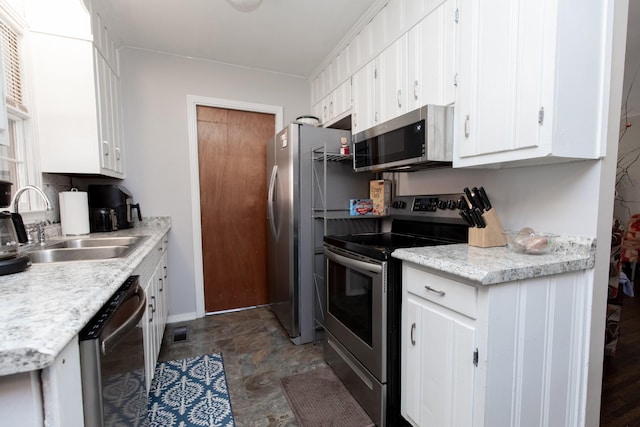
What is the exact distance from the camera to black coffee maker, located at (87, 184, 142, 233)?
7.20ft

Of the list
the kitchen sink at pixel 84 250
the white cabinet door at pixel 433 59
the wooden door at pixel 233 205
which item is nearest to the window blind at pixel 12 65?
the kitchen sink at pixel 84 250

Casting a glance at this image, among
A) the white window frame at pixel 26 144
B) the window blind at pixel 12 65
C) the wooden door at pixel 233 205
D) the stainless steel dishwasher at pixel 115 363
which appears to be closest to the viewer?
the stainless steel dishwasher at pixel 115 363

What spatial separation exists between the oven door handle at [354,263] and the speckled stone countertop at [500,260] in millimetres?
135

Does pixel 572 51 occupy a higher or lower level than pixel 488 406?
higher

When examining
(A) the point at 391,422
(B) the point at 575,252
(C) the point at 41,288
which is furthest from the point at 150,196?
(B) the point at 575,252

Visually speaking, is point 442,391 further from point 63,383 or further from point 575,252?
point 63,383

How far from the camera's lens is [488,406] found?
105 centimetres

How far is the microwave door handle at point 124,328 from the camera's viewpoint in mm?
769

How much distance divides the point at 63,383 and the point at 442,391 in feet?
4.11

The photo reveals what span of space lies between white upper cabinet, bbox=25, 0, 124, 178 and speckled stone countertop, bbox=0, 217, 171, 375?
111 centimetres

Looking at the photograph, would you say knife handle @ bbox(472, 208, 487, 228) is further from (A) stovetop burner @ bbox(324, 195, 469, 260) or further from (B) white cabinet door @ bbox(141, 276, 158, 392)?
(B) white cabinet door @ bbox(141, 276, 158, 392)

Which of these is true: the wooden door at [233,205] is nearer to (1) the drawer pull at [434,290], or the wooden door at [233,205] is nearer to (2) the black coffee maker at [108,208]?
(2) the black coffee maker at [108,208]

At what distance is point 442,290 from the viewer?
1.20m

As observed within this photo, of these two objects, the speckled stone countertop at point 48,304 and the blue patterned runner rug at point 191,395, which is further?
the blue patterned runner rug at point 191,395
